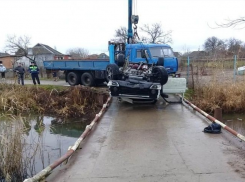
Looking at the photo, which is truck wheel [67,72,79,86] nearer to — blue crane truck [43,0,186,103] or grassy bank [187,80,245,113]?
blue crane truck [43,0,186,103]

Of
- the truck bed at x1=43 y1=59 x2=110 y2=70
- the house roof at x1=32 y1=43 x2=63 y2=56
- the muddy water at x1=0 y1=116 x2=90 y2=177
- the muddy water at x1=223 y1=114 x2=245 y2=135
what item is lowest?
the muddy water at x1=0 y1=116 x2=90 y2=177

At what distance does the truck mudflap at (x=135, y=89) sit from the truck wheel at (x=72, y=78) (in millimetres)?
7256

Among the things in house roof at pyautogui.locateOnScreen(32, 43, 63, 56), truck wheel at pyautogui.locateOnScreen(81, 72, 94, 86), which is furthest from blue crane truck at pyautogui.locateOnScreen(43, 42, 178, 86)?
house roof at pyautogui.locateOnScreen(32, 43, 63, 56)

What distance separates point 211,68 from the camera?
421 inches

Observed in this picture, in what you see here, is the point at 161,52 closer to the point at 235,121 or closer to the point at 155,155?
the point at 235,121

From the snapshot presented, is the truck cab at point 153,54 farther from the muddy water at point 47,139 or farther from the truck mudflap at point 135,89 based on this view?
the muddy water at point 47,139

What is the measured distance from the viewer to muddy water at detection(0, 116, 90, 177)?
5.70m

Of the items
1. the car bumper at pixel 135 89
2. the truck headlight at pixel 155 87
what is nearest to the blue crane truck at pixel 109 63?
the car bumper at pixel 135 89

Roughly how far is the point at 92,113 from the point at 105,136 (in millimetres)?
5317

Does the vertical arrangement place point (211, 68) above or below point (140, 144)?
above

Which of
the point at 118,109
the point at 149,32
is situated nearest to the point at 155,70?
the point at 118,109

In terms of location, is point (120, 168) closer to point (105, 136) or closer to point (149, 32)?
point (105, 136)

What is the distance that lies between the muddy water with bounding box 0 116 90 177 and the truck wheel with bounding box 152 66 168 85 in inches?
123

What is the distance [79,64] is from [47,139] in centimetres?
816
